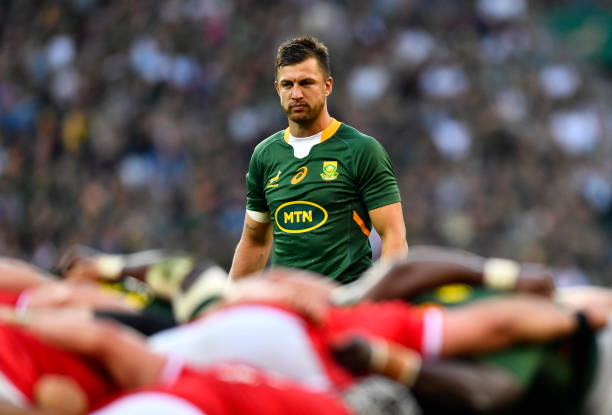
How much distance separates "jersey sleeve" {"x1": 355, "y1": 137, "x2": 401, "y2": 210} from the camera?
14.2 ft

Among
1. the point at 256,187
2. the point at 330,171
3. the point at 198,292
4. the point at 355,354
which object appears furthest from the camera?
the point at 256,187

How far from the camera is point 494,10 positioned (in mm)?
10852

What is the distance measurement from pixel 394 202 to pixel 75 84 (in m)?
6.99

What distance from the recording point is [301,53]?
445 centimetres

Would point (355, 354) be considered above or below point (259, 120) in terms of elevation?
below

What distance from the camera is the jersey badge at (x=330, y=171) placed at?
172 inches

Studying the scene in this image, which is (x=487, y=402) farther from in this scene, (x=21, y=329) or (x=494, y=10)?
(x=494, y=10)

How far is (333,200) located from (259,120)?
5.54 metres

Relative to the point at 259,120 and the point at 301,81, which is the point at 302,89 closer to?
the point at 301,81

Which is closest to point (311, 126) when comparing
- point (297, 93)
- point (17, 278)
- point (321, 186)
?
point (297, 93)

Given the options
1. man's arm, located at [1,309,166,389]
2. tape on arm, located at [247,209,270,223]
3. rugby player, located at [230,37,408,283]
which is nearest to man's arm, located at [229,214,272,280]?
tape on arm, located at [247,209,270,223]

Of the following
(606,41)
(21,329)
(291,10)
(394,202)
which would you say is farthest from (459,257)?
(606,41)

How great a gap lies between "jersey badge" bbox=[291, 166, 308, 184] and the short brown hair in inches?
20.5

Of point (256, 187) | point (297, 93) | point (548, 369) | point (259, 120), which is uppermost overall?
point (297, 93)
